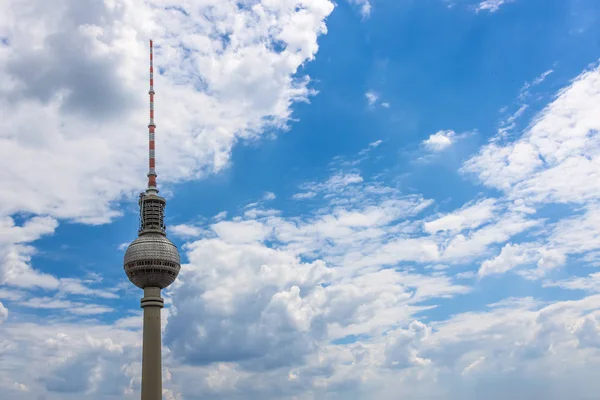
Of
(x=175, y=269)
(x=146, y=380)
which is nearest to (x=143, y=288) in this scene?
(x=175, y=269)

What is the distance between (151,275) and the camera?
189 m

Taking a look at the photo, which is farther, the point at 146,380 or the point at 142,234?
the point at 142,234

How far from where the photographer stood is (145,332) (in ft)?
598

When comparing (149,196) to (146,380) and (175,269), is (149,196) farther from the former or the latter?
(146,380)

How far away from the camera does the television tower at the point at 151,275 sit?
17838cm

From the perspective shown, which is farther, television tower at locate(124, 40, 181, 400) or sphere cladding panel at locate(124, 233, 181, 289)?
sphere cladding panel at locate(124, 233, 181, 289)

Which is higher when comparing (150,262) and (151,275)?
(150,262)

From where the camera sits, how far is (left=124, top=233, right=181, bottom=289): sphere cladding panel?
189 metres

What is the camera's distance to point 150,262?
188 meters

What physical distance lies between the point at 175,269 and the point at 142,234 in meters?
15.4

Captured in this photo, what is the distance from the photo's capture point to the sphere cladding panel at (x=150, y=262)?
7426 inches

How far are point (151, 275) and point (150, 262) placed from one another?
4.12 metres

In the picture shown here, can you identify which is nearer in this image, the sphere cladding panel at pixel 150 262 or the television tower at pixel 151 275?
the television tower at pixel 151 275

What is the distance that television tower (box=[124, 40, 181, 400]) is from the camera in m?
178
